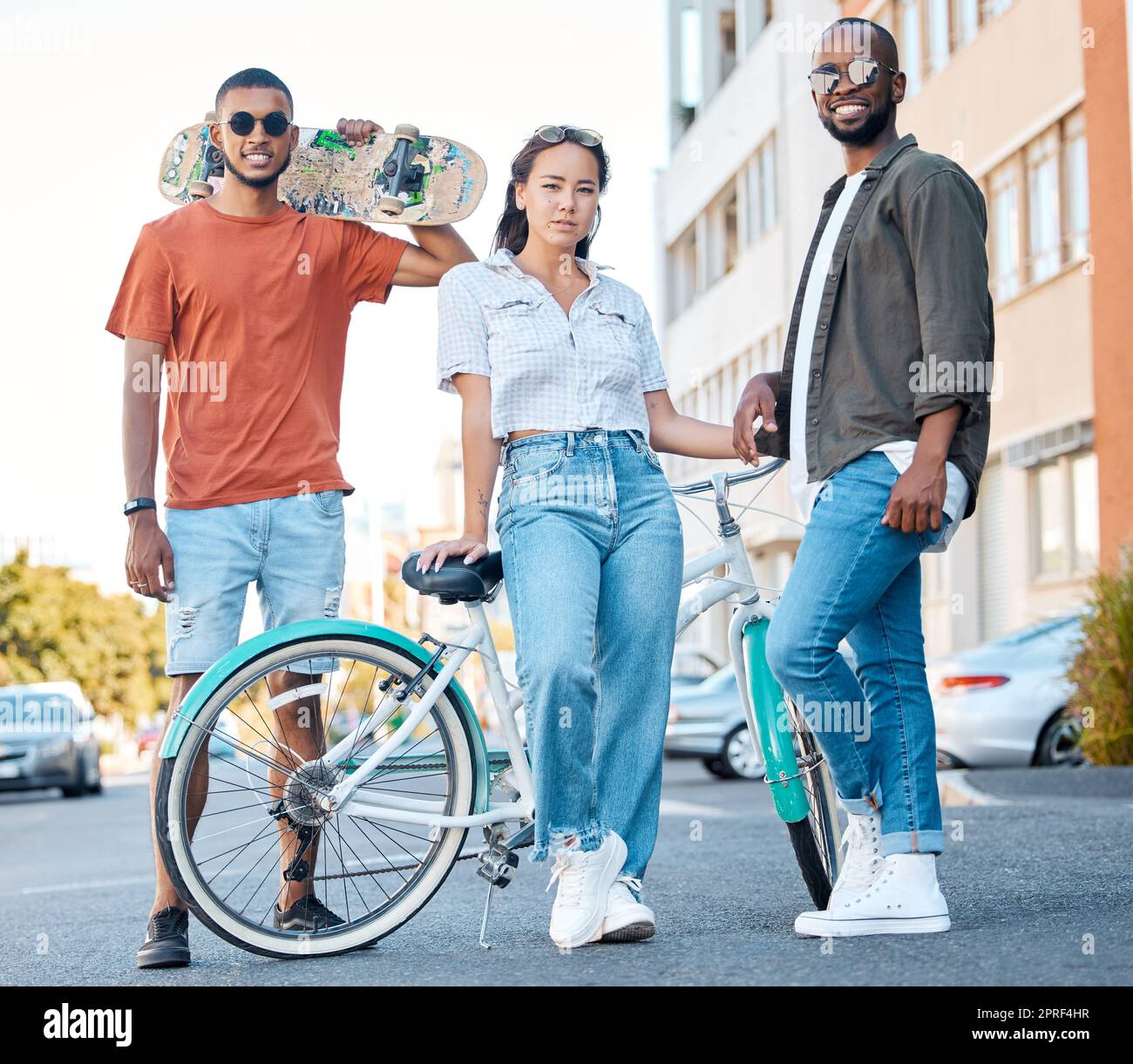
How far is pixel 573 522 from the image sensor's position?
4.61 meters

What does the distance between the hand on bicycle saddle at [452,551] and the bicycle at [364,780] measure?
0.02 meters

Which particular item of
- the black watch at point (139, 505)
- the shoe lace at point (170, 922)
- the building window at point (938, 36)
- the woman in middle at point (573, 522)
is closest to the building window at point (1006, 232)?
the building window at point (938, 36)

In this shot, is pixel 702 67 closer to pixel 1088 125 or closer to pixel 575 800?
pixel 1088 125

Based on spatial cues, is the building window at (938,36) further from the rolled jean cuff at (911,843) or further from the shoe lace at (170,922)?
the shoe lace at (170,922)

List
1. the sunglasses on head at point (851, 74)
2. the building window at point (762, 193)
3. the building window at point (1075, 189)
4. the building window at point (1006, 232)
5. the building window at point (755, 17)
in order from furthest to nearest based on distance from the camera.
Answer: the building window at point (755, 17), the building window at point (762, 193), the building window at point (1006, 232), the building window at point (1075, 189), the sunglasses on head at point (851, 74)

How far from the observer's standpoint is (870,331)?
→ 4613 millimetres

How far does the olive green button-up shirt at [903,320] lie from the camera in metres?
4.40

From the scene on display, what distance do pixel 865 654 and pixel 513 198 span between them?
1.53 m

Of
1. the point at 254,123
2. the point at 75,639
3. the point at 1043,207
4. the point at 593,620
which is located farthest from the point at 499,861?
the point at 75,639

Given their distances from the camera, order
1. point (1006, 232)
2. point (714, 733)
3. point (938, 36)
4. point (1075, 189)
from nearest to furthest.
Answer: point (714, 733) < point (1075, 189) < point (1006, 232) < point (938, 36)

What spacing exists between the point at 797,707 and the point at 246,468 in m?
1.54

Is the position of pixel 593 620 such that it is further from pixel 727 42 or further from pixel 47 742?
pixel 727 42

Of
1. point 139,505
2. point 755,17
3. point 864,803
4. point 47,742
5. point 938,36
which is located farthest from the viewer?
point 755,17
